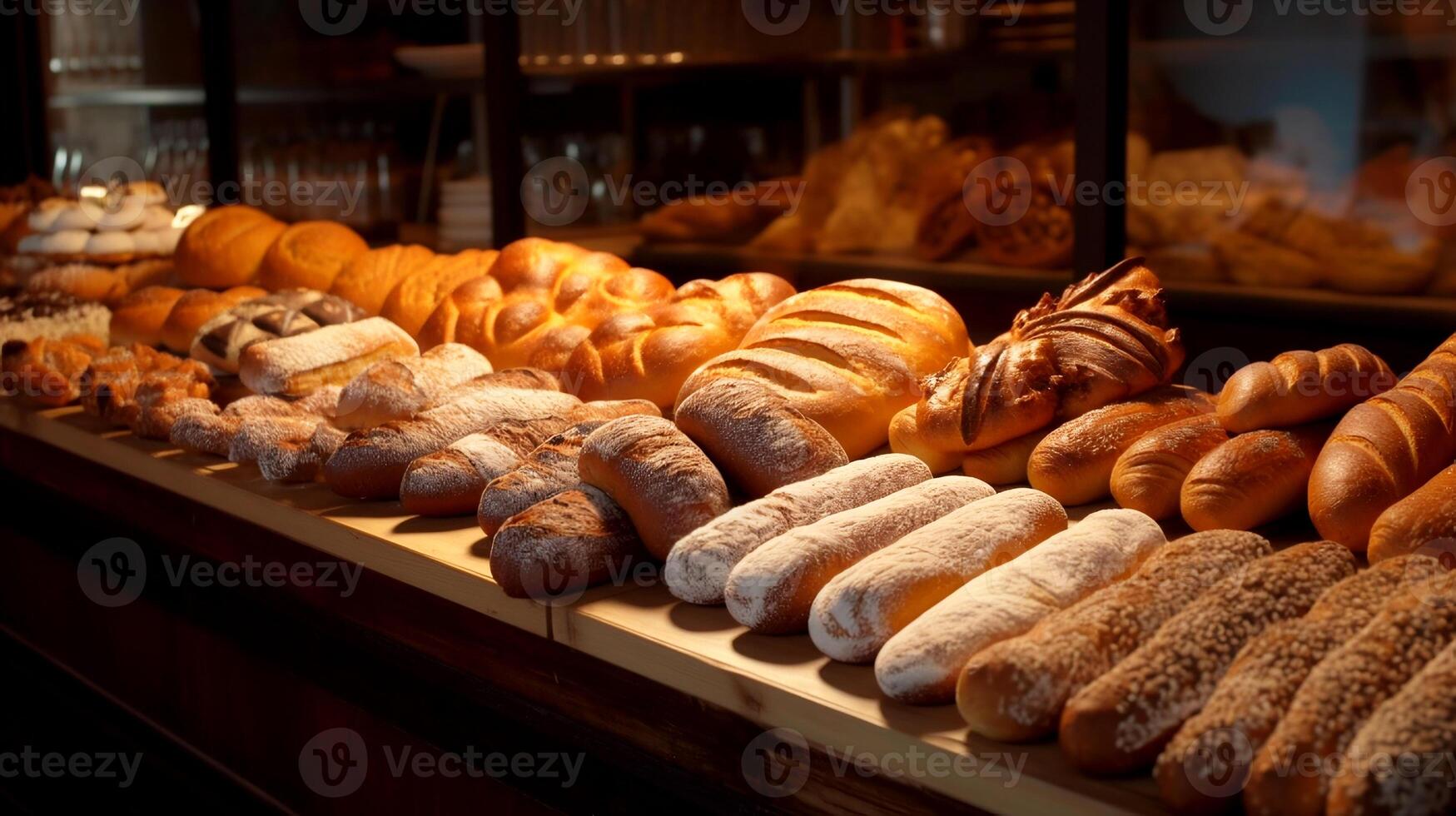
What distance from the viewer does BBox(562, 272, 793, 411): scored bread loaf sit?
6.79ft

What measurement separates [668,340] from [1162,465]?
2.79ft

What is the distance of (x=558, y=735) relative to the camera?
59.6 inches

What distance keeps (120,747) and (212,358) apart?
2.52ft

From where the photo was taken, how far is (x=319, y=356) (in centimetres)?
232

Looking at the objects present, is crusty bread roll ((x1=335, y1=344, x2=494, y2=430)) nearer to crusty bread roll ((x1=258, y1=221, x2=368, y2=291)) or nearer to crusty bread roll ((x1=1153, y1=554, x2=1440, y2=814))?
crusty bread roll ((x1=258, y1=221, x2=368, y2=291))

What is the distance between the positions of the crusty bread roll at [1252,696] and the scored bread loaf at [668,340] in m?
1.15

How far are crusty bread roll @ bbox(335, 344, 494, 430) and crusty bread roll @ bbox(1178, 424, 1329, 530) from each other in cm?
102

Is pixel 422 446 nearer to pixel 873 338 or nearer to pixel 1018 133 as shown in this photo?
pixel 873 338

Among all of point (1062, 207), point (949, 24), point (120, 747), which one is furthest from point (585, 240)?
point (120, 747)

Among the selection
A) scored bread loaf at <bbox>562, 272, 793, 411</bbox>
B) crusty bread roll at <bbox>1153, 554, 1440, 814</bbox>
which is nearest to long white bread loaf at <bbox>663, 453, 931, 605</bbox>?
crusty bread roll at <bbox>1153, 554, 1440, 814</bbox>

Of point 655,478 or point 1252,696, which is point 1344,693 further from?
point 655,478

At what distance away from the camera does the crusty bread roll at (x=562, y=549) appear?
1.43 metres

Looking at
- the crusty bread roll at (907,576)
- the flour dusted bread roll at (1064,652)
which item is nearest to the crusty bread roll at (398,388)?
the crusty bread roll at (907,576)

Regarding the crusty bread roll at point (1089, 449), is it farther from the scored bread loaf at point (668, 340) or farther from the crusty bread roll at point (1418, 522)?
the scored bread loaf at point (668, 340)
